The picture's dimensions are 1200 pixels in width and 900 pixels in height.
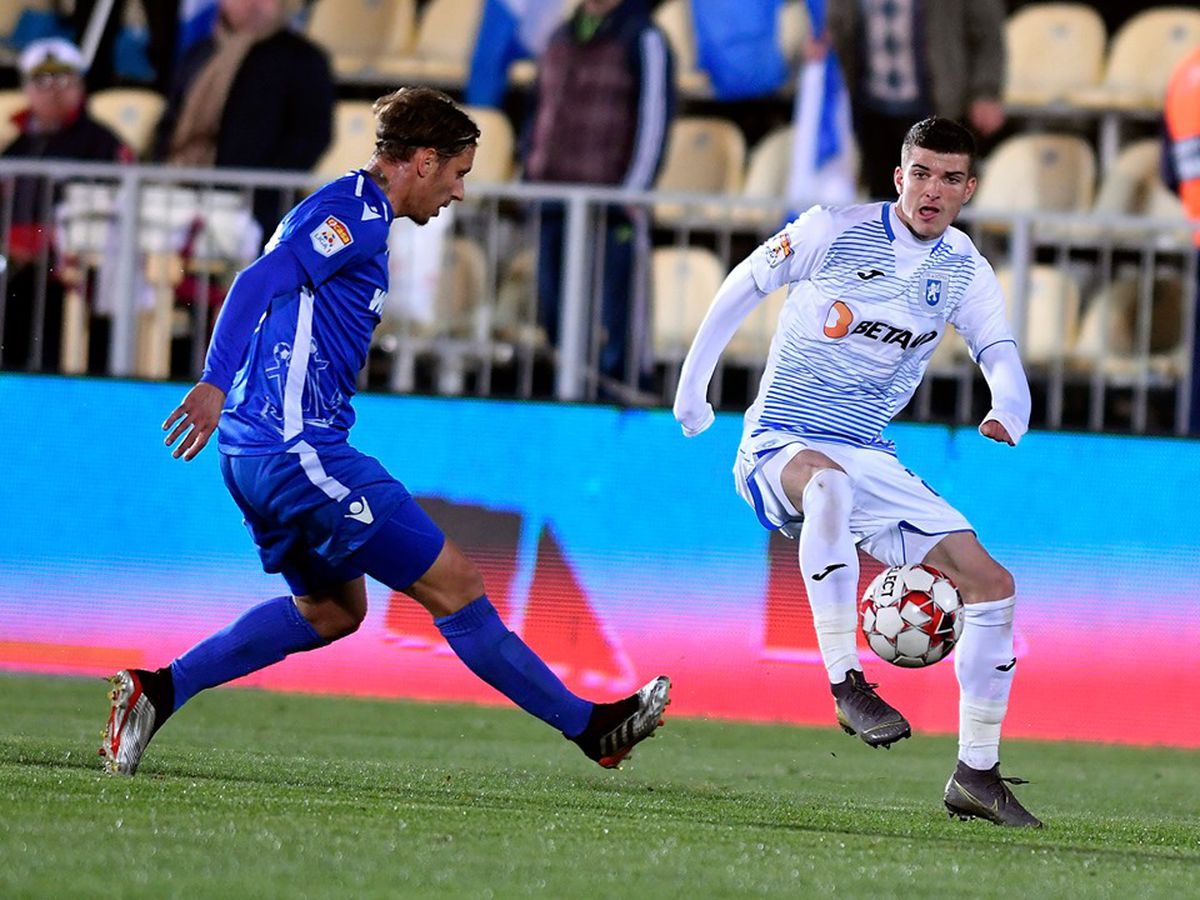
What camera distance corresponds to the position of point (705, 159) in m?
13.8

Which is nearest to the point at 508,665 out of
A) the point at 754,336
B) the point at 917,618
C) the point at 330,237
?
the point at 917,618

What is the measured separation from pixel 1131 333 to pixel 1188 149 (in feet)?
3.69

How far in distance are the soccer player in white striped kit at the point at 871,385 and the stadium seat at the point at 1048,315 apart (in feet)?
13.8

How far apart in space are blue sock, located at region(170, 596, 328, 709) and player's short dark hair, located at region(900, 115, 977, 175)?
2377 mm

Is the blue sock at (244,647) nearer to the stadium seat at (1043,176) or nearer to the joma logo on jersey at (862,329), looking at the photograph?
the joma logo on jersey at (862,329)

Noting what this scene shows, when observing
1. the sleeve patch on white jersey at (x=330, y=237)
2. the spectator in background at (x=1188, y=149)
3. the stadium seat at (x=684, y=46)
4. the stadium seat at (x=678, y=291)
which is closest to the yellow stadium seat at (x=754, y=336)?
the stadium seat at (x=678, y=291)

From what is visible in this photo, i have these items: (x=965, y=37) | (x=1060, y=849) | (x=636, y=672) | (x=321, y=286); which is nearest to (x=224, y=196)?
(x=636, y=672)

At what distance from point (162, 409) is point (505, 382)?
7.24ft

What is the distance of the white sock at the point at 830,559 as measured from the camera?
22.2 feet

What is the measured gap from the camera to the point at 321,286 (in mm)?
6367

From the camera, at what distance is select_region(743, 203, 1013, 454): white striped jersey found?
7.04m

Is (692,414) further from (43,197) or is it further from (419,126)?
(43,197)

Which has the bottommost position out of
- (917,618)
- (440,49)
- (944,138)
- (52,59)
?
(917,618)

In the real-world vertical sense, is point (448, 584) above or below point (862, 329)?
below
